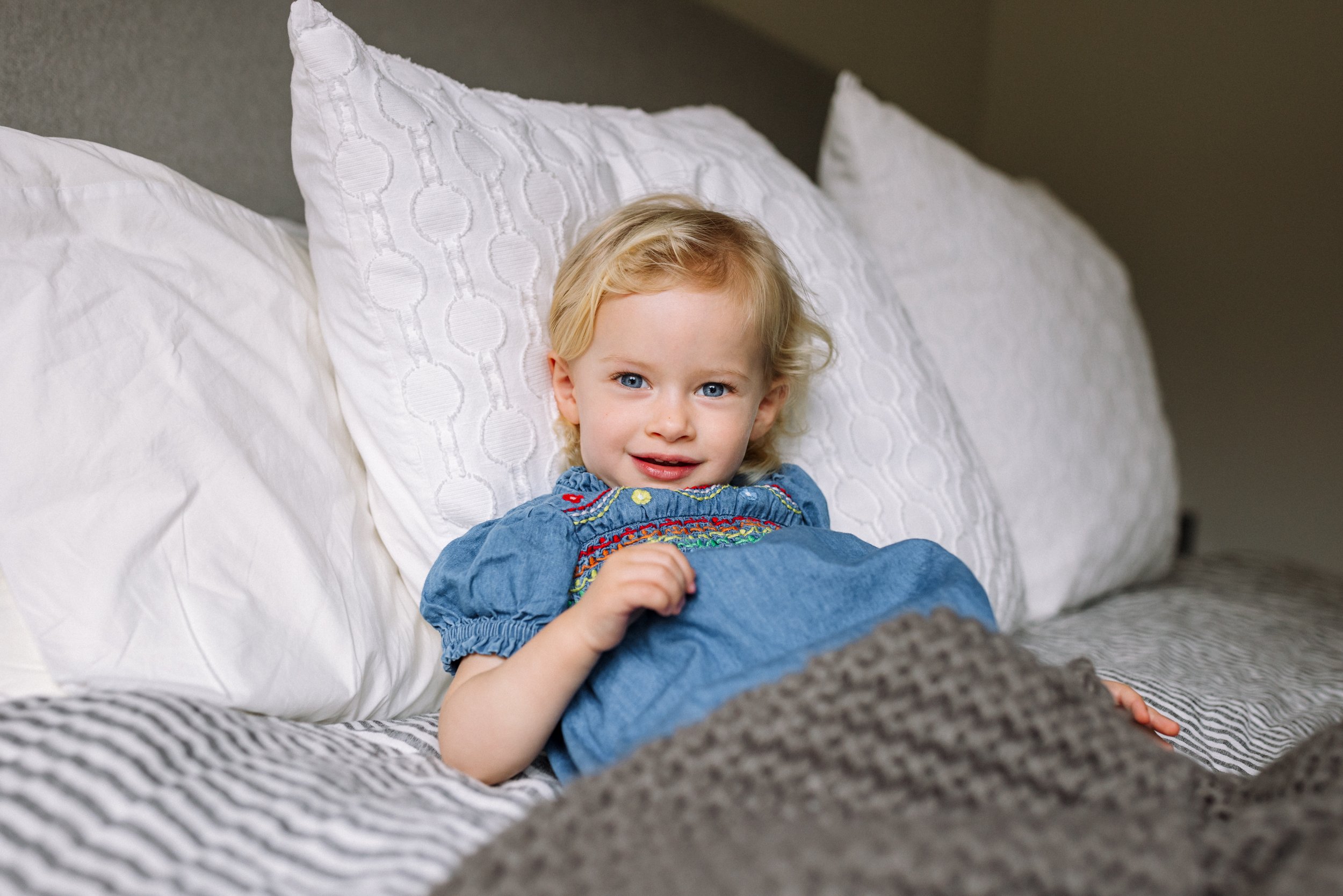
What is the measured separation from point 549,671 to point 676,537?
199mm

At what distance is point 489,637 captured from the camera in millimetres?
746

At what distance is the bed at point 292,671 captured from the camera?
1.64 ft

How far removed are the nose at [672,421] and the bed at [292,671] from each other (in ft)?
0.80

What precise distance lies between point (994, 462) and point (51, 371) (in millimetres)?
1037

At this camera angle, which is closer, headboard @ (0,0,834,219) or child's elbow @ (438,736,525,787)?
child's elbow @ (438,736,525,787)

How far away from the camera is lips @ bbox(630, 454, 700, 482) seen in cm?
86

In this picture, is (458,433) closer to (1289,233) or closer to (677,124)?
(677,124)

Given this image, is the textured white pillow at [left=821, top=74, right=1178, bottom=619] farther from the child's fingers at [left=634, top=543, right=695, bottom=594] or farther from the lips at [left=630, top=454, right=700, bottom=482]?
the child's fingers at [left=634, top=543, right=695, bottom=594]

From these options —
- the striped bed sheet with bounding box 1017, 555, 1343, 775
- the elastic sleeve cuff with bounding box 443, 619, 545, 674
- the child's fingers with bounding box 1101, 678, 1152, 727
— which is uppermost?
the elastic sleeve cuff with bounding box 443, 619, 545, 674

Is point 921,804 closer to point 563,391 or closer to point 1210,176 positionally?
point 563,391

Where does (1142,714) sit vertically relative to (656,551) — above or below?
below

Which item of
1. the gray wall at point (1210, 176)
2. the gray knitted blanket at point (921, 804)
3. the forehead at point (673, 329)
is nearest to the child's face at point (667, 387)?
the forehead at point (673, 329)

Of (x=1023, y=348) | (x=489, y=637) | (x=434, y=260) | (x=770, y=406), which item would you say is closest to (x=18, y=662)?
(x=489, y=637)

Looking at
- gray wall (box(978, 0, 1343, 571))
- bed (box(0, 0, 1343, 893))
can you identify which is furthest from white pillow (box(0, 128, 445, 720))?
gray wall (box(978, 0, 1343, 571))
